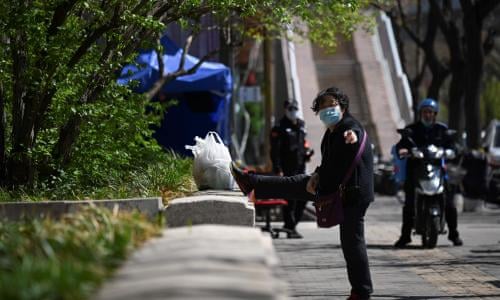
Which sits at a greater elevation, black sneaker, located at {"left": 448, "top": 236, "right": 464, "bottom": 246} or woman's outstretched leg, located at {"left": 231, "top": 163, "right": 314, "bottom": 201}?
woman's outstretched leg, located at {"left": 231, "top": 163, "right": 314, "bottom": 201}

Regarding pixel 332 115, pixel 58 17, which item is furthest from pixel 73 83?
pixel 332 115

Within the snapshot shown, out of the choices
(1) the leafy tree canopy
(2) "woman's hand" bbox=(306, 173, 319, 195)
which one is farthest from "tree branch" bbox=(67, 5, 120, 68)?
(2) "woman's hand" bbox=(306, 173, 319, 195)

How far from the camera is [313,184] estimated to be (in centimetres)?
1052

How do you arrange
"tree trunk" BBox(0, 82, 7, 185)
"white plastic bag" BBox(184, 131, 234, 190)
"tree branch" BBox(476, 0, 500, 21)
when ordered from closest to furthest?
"white plastic bag" BBox(184, 131, 234, 190) → "tree trunk" BBox(0, 82, 7, 185) → "tree branch" BBox(476, 0, 500, 21)

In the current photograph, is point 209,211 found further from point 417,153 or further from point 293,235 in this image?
point 293,235

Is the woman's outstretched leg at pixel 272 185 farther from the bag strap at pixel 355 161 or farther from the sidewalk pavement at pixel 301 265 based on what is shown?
the sidewalk pavement at pixel 301 265

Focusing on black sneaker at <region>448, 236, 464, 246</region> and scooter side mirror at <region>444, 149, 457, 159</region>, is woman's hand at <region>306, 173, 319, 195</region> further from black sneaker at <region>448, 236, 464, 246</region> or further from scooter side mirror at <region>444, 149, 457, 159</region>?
black sneaker at <region>448, 236, 464, 246</region>

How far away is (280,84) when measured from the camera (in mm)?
46438

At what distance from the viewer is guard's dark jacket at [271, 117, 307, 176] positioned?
1925 centimetres

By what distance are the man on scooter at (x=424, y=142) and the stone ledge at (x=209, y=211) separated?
7.33 m

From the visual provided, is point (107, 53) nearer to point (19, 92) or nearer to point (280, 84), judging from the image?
point (19, 92)

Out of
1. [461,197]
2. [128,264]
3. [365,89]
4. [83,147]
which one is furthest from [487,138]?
[128,264]

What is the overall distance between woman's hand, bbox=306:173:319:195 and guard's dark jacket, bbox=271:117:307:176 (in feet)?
28.3

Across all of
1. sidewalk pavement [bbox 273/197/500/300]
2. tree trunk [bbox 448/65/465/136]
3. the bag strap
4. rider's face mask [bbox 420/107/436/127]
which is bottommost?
sidewalk pavement [bbox 273/197/500/300]
